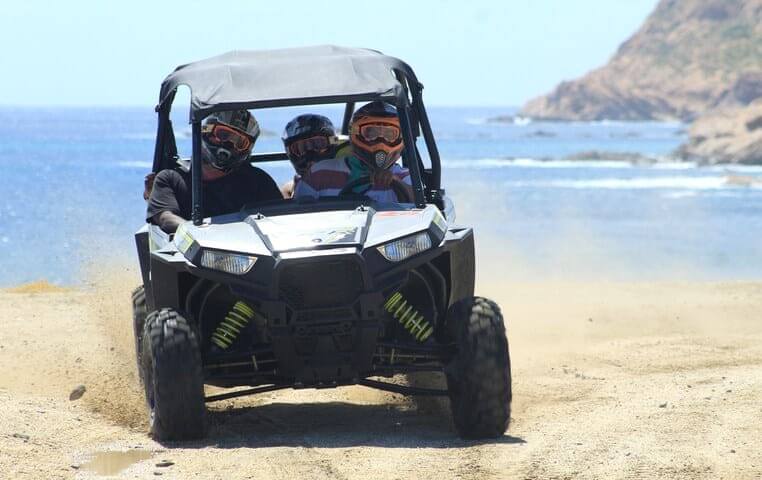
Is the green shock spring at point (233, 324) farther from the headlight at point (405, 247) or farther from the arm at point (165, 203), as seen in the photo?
the arm at point (165, 203)

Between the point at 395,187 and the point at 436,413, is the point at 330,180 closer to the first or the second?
the point at 395,187

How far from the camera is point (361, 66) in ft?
29.2

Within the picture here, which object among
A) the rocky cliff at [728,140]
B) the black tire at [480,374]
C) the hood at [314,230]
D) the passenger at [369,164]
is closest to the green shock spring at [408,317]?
the black tire at [480,374]

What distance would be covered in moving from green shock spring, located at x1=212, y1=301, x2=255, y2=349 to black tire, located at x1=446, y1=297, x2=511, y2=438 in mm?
1065

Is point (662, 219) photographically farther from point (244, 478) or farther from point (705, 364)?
point (244, 478)

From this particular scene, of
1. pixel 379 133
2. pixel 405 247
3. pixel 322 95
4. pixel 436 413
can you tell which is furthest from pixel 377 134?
pixel 436 413

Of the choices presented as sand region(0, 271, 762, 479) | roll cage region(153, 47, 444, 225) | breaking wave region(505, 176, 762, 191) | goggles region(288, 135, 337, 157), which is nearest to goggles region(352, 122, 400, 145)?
roll cage region(153, 47, 444, 225)

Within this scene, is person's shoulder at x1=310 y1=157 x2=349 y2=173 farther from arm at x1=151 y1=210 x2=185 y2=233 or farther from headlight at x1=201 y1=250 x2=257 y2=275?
headlight at x1=201 y1=250 x2=257 y2=275

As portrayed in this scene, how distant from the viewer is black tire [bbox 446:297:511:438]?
780cm

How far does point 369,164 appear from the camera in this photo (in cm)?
897

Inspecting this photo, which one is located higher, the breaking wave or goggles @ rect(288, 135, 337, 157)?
goggles @ rect(288, 135, 337, 157)

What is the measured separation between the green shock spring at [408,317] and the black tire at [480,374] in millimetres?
235

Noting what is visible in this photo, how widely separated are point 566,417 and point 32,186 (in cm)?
4840

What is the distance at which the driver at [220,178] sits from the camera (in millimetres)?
8977
